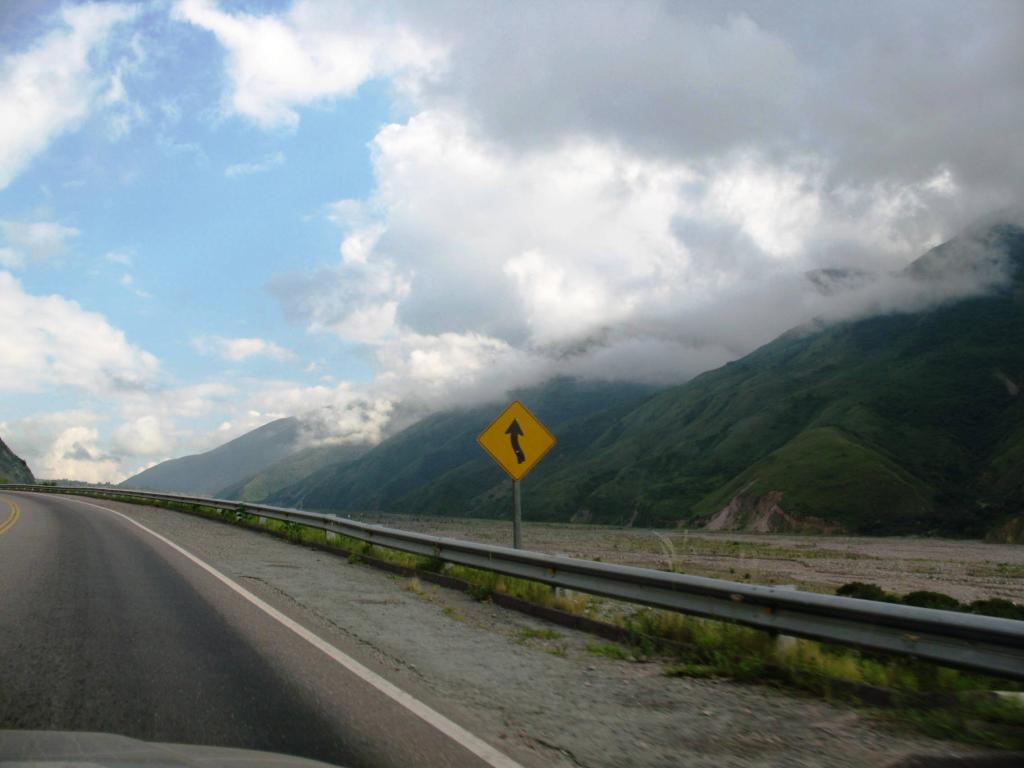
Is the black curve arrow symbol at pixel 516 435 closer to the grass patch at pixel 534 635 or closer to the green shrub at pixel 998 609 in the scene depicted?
the grass patch at pixel 534 635

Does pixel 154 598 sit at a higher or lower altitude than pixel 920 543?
higher

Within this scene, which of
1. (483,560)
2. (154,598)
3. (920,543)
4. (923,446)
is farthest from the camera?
(923,446)

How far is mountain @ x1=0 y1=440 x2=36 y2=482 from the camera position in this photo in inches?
3750

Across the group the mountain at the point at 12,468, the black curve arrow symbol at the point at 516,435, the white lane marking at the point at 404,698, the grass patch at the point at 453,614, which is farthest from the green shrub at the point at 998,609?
the mountain at the point at 12,468

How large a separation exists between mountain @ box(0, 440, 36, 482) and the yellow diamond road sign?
96112mm

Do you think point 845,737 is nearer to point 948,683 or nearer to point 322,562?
point 948,683

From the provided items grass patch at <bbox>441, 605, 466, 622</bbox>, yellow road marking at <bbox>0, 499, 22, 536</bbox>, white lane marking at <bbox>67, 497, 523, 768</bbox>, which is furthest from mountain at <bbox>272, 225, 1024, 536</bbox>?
white lane marking at <bbox>67, 497, 523, 768</bbox>

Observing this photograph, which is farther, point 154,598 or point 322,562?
point 322,562

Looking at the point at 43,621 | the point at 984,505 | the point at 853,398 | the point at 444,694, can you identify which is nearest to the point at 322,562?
the point at 43,621

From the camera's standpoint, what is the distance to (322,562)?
16.2 m

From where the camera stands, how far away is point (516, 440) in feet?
44.9

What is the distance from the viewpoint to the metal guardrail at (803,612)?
553 centimetres

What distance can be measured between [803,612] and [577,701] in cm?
227

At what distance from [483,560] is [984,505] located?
11013 centimetres
